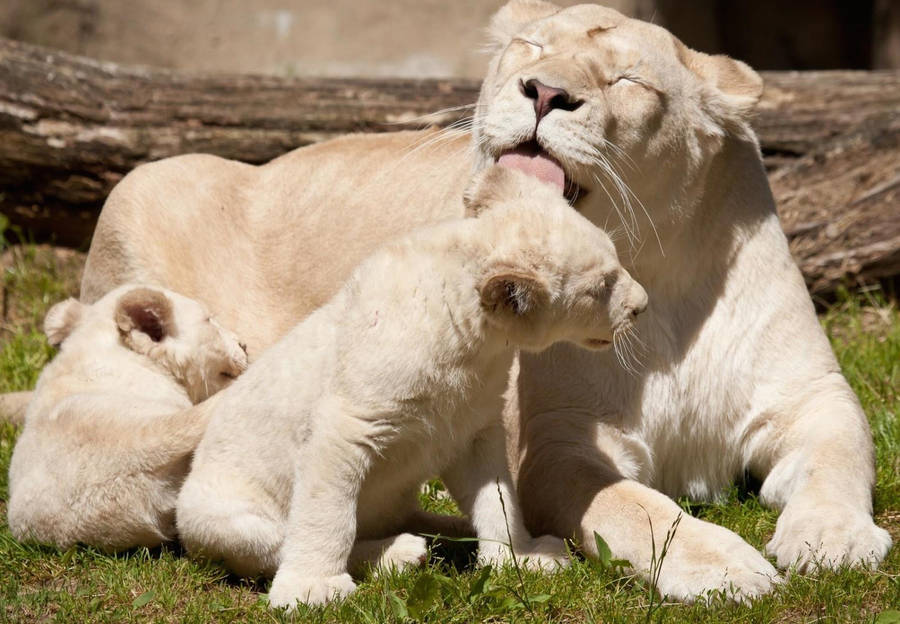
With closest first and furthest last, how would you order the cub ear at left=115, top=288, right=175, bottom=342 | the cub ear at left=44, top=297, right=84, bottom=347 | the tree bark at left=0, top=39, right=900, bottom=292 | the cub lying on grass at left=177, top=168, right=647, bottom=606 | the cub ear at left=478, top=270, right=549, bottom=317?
the cub ear at left=478, top=270, right=549, bottom=317, the cub lying on grass at left=177, top=168, right=647, bottom=606, the cub ear at left=115, top=288, right=175, bottom=342, the cub ear at left=44, top=297, right=84, bottom=347, the tree bark at left=0, top=39, right=900, bottom=292

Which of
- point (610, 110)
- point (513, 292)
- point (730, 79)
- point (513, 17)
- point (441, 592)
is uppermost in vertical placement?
point (513, 17)

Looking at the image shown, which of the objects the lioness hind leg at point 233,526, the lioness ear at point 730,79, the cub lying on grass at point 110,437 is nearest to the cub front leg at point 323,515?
the lioness hind leg at point 233,526

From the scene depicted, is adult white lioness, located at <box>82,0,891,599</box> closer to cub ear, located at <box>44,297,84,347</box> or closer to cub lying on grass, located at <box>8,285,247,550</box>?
cub lying on grass, located at <box>8,285,247,550</box>

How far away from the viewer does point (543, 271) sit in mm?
3523

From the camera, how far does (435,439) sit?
376cm

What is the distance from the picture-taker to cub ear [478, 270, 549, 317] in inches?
136

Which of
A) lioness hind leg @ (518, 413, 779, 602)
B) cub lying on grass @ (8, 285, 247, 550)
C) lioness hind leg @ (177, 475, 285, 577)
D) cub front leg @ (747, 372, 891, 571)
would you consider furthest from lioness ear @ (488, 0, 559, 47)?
lioness hind leg @ (177, 475, 285, 577)

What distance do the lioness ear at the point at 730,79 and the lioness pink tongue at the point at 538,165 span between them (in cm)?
79

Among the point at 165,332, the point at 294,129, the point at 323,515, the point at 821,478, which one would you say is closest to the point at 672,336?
the point at 821,478

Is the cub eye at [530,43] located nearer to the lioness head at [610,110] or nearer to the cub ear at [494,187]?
the lioness head at [610,110]

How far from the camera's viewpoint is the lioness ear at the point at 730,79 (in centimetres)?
448

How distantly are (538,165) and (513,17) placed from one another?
1.21 m

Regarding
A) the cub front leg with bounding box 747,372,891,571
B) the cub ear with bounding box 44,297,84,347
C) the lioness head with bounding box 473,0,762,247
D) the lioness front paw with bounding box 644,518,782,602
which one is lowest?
the lioness front paw with bounding box 644,518,782,602

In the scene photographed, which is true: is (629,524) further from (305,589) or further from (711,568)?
(305,589)
